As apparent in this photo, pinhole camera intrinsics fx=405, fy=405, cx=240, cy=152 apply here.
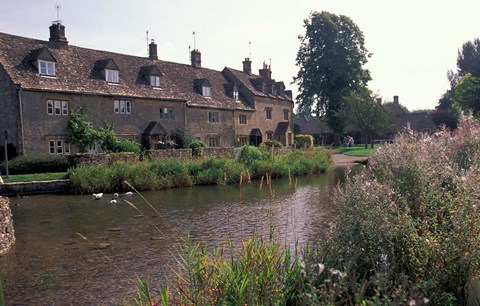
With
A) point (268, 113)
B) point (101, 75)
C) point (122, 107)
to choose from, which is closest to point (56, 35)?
point (101, 75)

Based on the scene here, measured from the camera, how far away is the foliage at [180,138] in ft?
126

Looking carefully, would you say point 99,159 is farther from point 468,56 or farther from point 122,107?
point 468,56

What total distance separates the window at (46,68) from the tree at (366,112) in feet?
113

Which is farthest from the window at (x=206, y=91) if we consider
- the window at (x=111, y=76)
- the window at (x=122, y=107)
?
the window at (x=111, y=76)

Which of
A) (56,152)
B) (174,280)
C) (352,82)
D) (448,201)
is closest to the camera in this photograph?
(448,201)

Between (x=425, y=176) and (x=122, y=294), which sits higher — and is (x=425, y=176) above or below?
above

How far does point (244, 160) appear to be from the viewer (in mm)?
27234

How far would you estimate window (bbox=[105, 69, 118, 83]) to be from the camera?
34.8 m

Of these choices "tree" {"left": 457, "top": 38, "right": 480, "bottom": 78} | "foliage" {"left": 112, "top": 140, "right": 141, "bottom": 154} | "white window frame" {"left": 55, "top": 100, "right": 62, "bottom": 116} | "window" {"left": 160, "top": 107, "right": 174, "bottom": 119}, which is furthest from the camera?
"tree" {"left": 457, "top": 38, "right": 480, "bottom": 78}

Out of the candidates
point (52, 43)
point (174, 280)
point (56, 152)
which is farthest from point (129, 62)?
point (174, 280)

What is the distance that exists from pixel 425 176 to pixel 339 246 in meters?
2.17

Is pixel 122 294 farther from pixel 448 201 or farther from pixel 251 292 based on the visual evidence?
pixel 448 201

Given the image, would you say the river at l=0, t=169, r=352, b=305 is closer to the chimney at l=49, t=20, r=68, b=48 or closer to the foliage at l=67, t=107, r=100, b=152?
the foliage at l=67, t=107, r=100, b=152

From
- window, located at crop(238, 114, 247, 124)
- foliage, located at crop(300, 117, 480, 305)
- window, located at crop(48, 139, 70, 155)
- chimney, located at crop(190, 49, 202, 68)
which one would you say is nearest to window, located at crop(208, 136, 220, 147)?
window, located at crop(238, 114, 247, 124)
